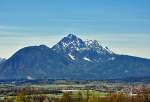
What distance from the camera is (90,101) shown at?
653ft

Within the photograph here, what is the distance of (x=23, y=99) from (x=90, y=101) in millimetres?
25342

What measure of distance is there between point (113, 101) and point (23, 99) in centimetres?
3235

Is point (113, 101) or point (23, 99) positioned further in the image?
point (113, 101)

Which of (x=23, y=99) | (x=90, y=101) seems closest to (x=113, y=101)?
(x=90, y=101)

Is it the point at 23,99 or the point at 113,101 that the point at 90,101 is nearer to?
the point at 113,101

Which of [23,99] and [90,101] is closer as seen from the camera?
[23,99]

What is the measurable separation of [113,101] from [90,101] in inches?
304

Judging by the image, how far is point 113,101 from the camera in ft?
655

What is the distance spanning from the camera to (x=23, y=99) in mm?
185000
